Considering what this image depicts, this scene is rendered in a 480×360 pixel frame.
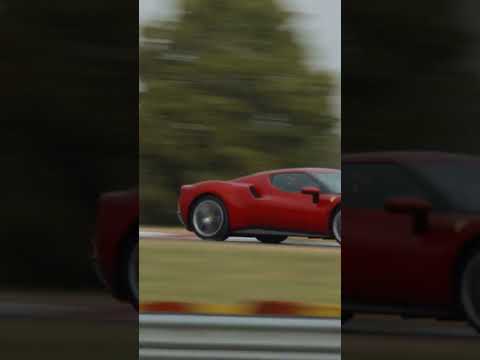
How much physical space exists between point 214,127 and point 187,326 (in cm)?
115

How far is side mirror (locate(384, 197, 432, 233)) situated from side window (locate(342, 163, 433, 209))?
0.03 m

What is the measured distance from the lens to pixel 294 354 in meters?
4.87

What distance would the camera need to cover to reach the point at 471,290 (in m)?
4.58

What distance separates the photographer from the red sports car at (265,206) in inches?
195

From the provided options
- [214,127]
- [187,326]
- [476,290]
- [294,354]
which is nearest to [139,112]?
[214,127]

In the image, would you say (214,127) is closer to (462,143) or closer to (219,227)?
(219,227)

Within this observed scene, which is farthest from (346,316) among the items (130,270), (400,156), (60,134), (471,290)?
(60,134)

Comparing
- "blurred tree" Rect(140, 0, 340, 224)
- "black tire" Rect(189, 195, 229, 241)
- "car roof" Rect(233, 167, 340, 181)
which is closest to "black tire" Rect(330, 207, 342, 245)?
"car roof" Rect(233, 167, 340, 181)

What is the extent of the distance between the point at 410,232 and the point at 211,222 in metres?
1.16

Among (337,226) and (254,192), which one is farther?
(254,192)

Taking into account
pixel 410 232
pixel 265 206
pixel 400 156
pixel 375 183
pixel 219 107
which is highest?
pixel 219 107

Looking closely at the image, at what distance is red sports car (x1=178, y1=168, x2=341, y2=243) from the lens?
496 cm

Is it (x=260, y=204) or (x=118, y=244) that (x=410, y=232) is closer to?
(x=260, y=204)

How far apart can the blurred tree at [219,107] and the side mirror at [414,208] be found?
1.90ft
